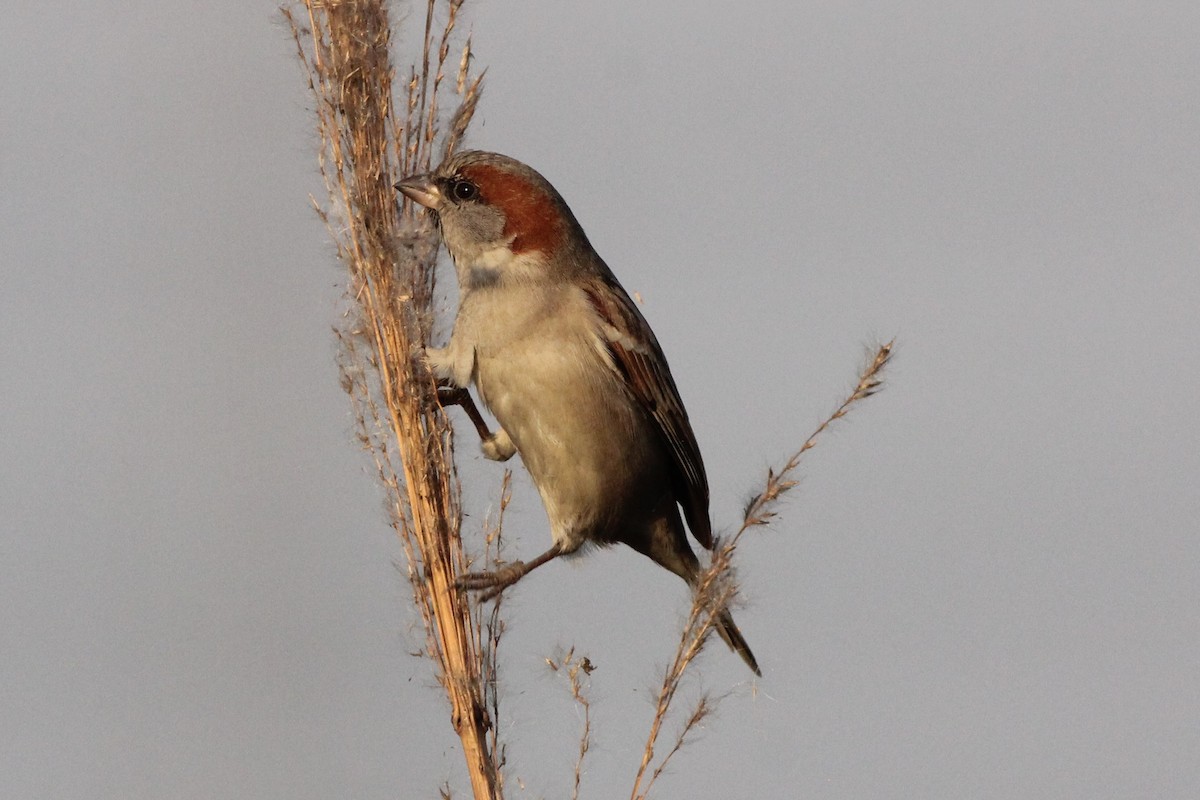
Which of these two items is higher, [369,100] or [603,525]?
[369,100]

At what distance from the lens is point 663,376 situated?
14.0 ft

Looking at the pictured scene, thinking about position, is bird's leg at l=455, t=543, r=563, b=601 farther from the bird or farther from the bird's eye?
the bird's eye

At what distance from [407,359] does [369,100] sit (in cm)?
57

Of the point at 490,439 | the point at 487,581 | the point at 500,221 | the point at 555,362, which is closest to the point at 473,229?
the point at 500,221

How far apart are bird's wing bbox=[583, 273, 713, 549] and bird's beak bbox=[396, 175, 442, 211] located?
2.21ft

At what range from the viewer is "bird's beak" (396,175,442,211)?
3.23 meters

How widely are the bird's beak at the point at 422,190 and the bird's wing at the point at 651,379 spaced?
0.67 m

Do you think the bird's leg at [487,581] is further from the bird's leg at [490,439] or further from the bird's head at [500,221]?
the bird's head at [500,221]

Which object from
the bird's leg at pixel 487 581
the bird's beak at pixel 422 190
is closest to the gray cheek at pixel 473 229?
the bird's beak at pixel 422 190

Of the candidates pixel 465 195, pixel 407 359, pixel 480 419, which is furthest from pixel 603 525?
pixel 407 359

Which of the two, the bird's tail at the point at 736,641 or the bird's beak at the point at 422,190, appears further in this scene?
the bird's tail at the point at 736,641

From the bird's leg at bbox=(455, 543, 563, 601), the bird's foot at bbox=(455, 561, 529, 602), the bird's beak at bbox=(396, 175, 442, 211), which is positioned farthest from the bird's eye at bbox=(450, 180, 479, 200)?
the bird's foot at bbox=(455, 561, 529, 602)

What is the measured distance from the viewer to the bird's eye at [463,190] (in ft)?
12.8

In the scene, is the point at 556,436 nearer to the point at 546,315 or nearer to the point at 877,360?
the point at 546,315
